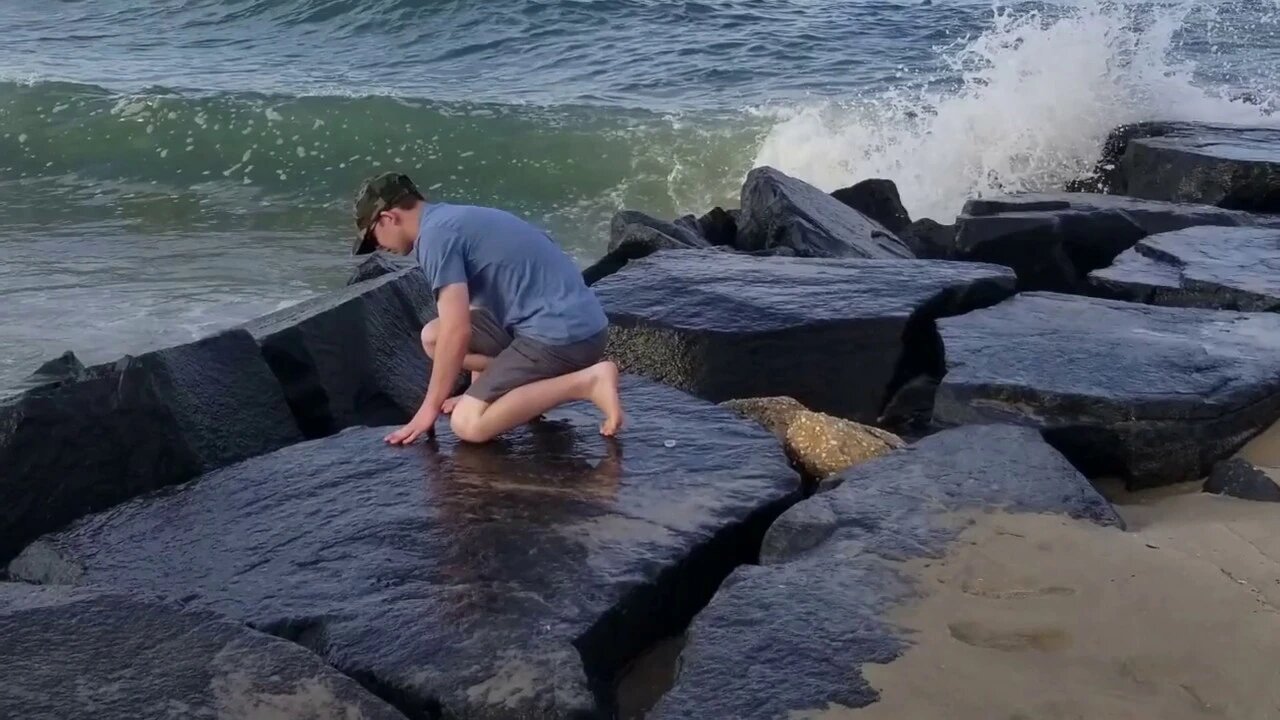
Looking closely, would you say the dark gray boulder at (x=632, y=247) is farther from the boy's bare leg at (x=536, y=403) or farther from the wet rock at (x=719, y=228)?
the boy's bare leg at (x=536, y=403)

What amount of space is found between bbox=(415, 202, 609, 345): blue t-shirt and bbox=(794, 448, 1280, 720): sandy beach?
4.98ft

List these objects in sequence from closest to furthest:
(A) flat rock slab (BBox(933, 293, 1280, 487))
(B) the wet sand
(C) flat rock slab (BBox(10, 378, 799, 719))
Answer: (B) the wet sand
(C) flat rock slab (BBox(10, 378, 799, 719))
(A) flat rock slab (BBox(933, 293, 1280, 487))

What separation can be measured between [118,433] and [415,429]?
901 millimetres

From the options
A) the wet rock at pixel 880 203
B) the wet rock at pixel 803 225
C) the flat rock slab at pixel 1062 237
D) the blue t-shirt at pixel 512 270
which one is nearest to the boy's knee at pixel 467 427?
the blue t-shirt at pixel 512 270

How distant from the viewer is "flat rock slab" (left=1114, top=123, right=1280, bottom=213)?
290 inches

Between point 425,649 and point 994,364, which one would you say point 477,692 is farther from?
point 994,364

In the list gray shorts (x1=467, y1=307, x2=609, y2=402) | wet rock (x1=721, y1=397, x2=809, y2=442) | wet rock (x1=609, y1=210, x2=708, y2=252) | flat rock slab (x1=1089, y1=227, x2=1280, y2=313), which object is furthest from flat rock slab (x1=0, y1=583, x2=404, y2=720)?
flat rock slab (x1=1089, y1=227, x2=1280, y2=313)

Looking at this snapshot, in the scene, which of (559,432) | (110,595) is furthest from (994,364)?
(110,595)

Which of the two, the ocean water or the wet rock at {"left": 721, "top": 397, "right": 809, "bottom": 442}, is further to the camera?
the ocean water

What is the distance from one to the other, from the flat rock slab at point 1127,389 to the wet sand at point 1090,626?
0.53 m

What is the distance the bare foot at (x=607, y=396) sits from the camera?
388 cm

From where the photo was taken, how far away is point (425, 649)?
2.64 meters

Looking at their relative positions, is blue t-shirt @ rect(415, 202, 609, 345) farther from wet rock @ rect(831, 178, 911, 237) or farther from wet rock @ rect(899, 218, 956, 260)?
wet rock @ rect(831, 178, 911, 237)

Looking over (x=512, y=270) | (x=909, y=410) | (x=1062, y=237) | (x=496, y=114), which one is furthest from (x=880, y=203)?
(x=496, y=114)
